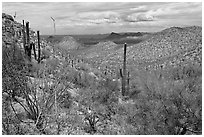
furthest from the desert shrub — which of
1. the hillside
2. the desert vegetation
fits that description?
the hillside

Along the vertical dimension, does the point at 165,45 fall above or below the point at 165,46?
above

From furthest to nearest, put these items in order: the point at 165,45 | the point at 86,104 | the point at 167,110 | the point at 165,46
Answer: the point at 165,45 → the point at 165,46 → the point at 86,104 → the point at 167,110

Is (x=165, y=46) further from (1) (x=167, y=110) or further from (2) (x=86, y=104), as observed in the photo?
(2) (x=86, y=104)

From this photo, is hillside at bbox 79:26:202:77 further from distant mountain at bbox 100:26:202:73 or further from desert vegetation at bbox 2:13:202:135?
desert vegetation at bbox 2:13:202:135

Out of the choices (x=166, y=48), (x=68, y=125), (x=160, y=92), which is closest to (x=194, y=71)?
(x=160, y=92)

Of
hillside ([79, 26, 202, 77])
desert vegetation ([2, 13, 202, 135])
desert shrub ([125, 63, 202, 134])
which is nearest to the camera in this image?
desert vegetation ([2, 13, 202, 135])

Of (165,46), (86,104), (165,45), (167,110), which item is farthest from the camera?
(165,45)

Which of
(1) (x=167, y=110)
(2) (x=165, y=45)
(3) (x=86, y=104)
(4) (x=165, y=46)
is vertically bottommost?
(1) (x=167, y=110)

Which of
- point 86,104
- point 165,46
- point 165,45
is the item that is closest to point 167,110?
point 86,104

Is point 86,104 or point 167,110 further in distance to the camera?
point 86,104

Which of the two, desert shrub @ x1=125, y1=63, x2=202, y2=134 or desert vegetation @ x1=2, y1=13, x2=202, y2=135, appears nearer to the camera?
desert vegetation @ x1=2, y1=13, x2=202, y2=135

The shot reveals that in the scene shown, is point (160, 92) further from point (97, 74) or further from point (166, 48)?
point (166, 48)

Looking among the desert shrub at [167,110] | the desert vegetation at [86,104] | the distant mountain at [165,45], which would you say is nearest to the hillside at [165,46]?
the distant mountain at [165,45]
